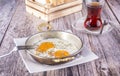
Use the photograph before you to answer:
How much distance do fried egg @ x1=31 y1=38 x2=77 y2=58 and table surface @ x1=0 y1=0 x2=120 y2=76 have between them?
0.06 metres

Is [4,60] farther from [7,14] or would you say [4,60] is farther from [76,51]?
[7,14]

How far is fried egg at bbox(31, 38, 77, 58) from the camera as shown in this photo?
909 millimetres

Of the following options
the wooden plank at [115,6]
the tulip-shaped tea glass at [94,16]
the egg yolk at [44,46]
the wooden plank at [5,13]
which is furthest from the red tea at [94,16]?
the wooden plank at [5,13]

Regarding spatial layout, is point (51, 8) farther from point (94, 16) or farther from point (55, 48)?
point (55, 48)

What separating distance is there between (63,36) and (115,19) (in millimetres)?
445

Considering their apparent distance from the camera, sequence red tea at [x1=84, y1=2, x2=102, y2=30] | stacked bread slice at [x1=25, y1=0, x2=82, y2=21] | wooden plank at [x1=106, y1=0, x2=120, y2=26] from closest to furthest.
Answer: red tea at [x1=84, y1=2, x2=102, y2=30], stacked bread slice at [x1=25, y1=0, x2=82, y2=21], wooden plank at [x1=106, y1=0, x2=120, y2=26]

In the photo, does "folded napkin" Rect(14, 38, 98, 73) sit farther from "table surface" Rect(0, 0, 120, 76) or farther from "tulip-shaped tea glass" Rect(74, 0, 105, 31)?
"tulip-shaped tea glass" Rect(74, 0, 105, 31)

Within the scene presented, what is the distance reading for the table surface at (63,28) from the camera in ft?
2.90

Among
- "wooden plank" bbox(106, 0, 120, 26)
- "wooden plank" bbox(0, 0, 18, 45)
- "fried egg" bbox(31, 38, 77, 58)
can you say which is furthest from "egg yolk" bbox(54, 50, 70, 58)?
"wooden plank" bbox(106, 0, 120, 26)

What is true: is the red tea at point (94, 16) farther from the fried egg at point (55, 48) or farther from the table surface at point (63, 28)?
the fried egg at point (55, 48)

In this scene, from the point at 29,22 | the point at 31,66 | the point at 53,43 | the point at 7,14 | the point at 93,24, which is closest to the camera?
the point at 31,66

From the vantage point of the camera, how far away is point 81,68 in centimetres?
90

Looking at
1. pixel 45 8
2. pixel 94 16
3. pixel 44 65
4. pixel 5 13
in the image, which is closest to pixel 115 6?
pixel 94 16

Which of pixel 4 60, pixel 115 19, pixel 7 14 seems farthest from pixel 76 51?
pixel 7 14
